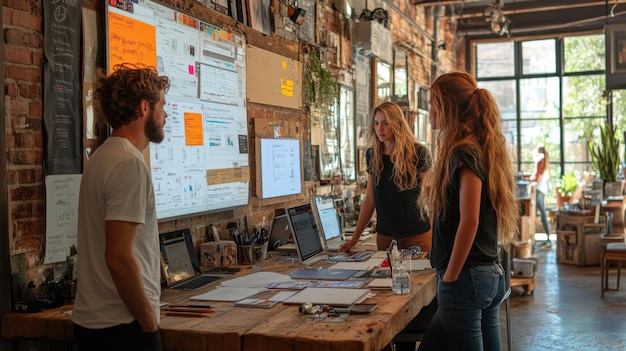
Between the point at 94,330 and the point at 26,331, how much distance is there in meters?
0.64

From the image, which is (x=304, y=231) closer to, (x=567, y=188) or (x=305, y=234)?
(x=305, y=234)

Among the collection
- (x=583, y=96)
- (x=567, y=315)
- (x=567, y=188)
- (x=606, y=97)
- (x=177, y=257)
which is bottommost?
(x=567, y=315)

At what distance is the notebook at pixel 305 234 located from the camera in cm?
408

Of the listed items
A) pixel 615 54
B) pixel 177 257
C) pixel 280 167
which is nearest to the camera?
pixel 177 257

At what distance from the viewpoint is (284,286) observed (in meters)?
3.38

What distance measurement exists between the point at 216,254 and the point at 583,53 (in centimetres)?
1152

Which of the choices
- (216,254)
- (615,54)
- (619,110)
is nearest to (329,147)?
(216,254)

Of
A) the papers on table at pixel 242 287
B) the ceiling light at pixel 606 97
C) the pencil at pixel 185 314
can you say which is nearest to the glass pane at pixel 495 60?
the ceiling light at pixel 606 97

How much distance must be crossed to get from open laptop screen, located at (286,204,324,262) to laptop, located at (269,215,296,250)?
0.28 m

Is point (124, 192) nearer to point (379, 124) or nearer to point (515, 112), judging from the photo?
point (379, 124)

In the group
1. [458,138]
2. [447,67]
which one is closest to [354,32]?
[458,138]

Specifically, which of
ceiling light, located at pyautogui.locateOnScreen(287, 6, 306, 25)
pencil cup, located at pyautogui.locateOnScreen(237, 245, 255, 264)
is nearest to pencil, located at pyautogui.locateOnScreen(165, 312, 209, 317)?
pencil cup, located at pyautogui.locateOnScreen(237, 245, 255, 264)

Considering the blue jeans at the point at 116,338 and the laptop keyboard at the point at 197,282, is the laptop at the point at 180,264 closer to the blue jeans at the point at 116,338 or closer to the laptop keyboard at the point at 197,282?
the laptop keyboard at the point at 197,282

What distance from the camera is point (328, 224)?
15.5ft
